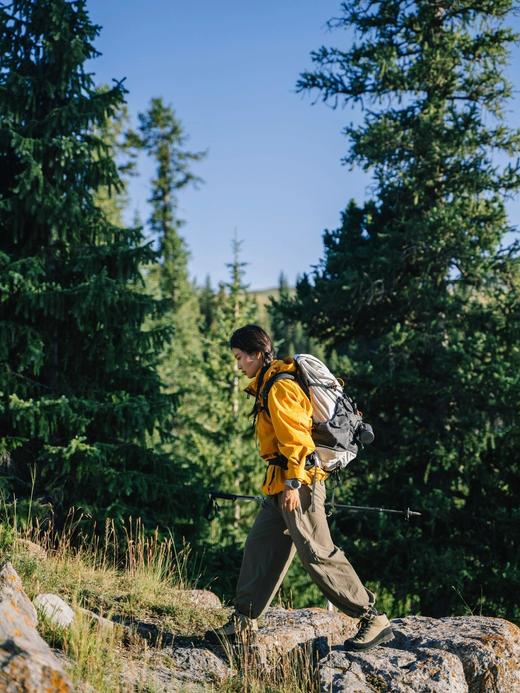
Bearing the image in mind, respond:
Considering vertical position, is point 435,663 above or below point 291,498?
below

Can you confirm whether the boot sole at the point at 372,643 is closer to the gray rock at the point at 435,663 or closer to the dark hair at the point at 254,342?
the gray rock at the point at 435,663

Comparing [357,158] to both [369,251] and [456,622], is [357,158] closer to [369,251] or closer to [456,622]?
[369,251]

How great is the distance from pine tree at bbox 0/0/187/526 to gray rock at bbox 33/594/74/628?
3.23 m

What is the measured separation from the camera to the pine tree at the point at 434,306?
9992 millimetres

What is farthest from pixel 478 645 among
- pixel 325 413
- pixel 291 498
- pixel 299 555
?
pixel 325 413

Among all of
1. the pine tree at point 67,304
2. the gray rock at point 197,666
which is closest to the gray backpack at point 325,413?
the gray rock at point 197,666

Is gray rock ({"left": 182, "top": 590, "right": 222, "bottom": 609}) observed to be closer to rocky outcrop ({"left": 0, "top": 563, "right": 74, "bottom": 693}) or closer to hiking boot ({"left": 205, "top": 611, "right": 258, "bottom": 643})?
hiking boot ({"left": 205, "top": 611, "right": 258, "bottom": 643})

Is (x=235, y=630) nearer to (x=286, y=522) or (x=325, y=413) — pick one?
(x=286, y=522)

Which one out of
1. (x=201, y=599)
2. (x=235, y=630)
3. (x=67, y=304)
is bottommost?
(x=201, y=599)

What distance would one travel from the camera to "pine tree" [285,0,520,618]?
999cm

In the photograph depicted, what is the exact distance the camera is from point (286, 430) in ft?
13.5

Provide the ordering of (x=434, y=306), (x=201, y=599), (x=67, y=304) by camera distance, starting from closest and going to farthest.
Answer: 1. (x=201, y=599)
2. (x=67, y=304)
3. (x=434, y=306)

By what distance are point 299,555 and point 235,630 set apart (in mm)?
778

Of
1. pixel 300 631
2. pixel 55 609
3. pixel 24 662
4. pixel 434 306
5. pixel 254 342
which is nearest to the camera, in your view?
pixel 24 662
